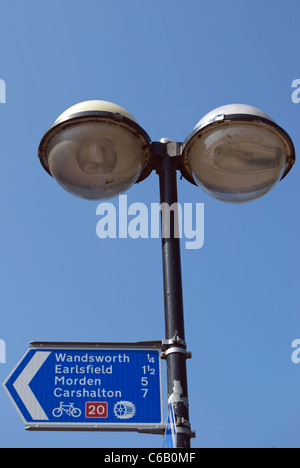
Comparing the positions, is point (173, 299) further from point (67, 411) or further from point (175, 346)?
point (67, 411)

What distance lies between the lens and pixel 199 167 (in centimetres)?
512

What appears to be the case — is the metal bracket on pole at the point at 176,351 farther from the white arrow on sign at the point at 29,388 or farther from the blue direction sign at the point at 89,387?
the white arrow on sign at the point at 29,388

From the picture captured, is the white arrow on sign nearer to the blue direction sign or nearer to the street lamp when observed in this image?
the blue direction sign

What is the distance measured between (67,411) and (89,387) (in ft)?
0.62

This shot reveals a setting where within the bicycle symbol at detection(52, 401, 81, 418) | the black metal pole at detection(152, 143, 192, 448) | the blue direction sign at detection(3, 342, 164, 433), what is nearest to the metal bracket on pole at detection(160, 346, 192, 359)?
the black metal pole at detection(152, 143, 192, 448)

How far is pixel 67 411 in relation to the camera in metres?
4.51

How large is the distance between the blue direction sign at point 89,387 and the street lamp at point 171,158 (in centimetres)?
20

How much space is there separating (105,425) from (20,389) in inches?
21.7

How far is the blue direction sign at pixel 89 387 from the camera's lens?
4.48 metres

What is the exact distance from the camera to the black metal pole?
173 inches
